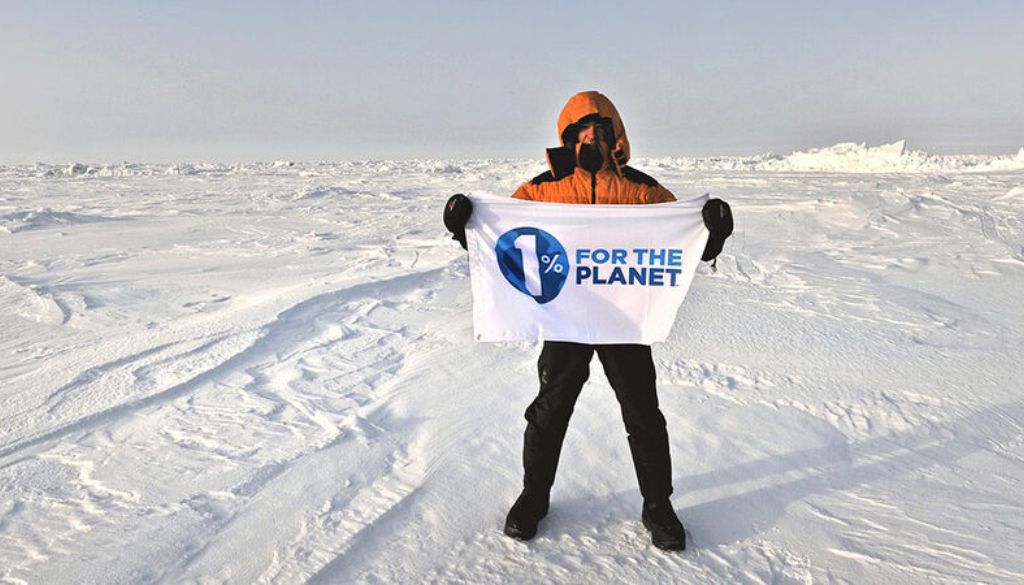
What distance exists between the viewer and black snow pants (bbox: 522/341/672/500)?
75.2 inches

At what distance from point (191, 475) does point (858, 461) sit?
266cm

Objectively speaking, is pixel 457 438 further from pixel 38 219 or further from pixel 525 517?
pixel 38 219

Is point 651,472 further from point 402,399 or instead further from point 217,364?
point 217,364

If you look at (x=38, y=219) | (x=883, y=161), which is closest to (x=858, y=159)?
(x=883, y=161)

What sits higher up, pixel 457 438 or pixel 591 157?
pixel 591 157

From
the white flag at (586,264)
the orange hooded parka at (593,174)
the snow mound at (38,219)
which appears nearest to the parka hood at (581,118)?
the orange hooded parka at (593,174)

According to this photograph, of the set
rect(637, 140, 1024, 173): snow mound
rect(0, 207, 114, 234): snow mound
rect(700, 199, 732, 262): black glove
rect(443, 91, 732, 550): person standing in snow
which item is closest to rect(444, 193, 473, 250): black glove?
rect(443, 91, 732, 550): person standing in snow

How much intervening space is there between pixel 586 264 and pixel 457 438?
1121mm

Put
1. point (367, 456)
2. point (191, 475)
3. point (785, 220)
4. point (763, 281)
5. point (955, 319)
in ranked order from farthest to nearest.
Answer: point (785, 220) < point (763, 281) < point (955, 319) < point (367, 456) < point (191, 475)

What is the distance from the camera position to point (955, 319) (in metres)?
4.43

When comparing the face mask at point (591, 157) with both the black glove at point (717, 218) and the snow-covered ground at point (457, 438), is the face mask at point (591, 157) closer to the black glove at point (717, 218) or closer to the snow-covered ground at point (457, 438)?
the black glove at point (717, 218)

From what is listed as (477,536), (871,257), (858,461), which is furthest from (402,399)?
(871,257)

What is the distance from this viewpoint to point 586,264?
193 centimetres

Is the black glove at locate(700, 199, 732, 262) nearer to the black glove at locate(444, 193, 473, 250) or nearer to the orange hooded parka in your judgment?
the orange hooded parka
